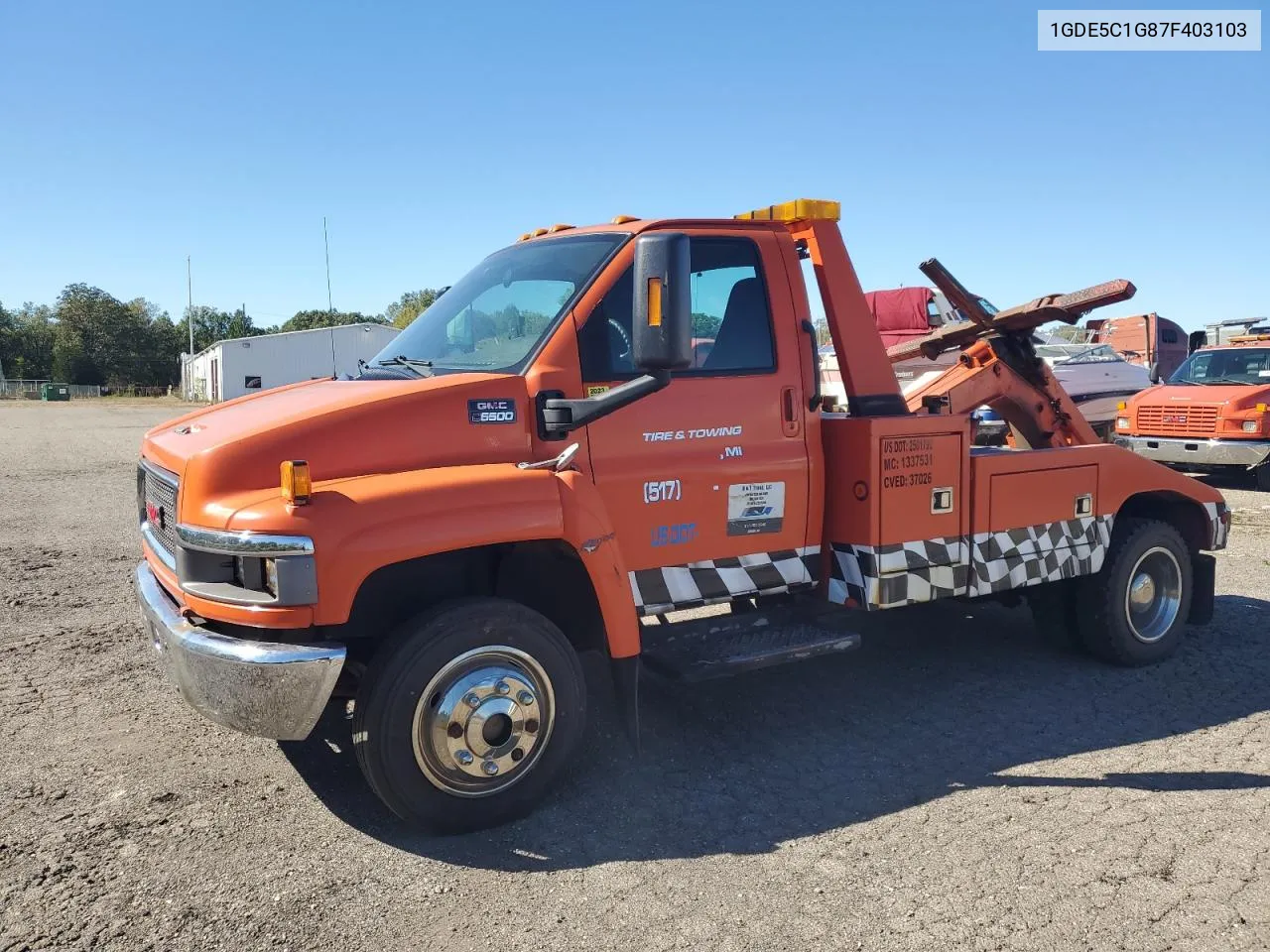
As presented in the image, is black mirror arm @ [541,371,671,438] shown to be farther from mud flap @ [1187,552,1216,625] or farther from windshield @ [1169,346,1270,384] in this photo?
windshield @ [1169,346,1270,384]

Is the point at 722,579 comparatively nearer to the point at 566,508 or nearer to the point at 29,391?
the point at 566,508

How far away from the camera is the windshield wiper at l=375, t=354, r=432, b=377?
13.5 feet

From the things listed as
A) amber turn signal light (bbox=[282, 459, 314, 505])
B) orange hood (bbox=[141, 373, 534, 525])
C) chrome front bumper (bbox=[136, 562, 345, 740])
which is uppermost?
orange hood (bbox=[141, 373, 534, 525])

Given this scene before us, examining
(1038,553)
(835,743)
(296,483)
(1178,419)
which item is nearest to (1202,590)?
(1038,553)

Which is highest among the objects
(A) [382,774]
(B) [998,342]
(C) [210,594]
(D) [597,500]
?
(B) [998,342]

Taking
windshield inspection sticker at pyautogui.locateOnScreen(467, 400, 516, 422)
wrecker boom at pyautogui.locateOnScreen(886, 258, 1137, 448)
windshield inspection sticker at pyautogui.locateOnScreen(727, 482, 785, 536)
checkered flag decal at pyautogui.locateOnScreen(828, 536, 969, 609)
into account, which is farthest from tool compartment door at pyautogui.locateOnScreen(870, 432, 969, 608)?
windshield inspection sticker at pyautogui.locateOnScreen(467, 400, 516, 422)

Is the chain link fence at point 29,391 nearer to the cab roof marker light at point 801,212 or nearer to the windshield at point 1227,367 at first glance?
the windshield at point 1227,367

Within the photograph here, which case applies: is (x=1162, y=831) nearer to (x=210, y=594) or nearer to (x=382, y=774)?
(x=382, y=774)

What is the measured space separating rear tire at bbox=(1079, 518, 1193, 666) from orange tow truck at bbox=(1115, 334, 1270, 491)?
832 centimetres

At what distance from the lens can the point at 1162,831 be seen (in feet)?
11.9

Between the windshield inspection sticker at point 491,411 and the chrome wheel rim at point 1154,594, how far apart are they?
4.07 metres

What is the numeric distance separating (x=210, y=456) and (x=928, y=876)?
297cm

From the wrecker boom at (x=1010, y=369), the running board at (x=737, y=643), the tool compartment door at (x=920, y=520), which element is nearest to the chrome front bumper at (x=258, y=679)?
the running board at (x=737, y=643)

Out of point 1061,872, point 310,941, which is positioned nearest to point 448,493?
point 310,941
